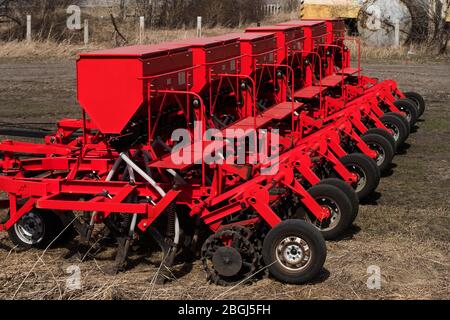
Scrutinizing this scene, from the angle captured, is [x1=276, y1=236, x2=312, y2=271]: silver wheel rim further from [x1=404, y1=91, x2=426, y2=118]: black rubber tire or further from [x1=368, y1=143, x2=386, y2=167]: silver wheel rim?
[x1=404, y1=91, x2=426, y2=118]: black rubber tire

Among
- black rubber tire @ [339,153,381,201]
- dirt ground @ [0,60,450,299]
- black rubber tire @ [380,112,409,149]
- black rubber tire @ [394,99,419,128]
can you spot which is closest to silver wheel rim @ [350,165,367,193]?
black rubber tire @ [339,153,381,201]

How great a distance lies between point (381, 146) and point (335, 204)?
8.71ft

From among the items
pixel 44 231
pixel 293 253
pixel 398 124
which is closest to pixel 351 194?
pixel 293 253

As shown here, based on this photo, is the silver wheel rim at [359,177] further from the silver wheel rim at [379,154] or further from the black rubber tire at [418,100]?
the black rubber tire at [418,100]

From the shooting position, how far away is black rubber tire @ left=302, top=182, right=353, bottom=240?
7105 millimetres

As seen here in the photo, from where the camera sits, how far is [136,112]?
6.74 metres

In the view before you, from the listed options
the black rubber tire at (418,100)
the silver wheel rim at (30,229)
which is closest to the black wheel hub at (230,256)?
the silver wheel rim at (30,229)

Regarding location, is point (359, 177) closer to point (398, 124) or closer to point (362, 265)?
point (362, 265)

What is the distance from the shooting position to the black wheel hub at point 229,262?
19.8 feet

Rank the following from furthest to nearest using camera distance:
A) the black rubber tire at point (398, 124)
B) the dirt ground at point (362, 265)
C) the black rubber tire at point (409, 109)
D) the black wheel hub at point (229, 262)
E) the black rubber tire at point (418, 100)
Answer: the black rubber tire at point (418, 100) < the black rubber tire at point (409, 109) < the black rubber tire at point (398, 124) < the black wheel hub at point (229, 262) < the dirt ground at point (362, 265)

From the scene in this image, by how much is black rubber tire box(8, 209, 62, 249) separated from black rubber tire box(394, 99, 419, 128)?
7306mm

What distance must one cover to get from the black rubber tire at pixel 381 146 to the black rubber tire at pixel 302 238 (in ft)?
12.6
